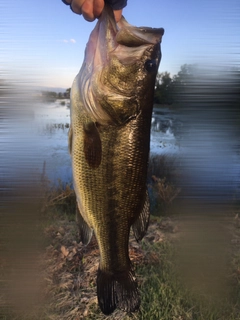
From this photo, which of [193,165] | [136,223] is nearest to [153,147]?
[193,165]

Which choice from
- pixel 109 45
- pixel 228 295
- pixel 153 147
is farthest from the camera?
pixel 153 147

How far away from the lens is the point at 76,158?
4.16ft

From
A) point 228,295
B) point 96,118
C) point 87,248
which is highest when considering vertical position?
point 96,118

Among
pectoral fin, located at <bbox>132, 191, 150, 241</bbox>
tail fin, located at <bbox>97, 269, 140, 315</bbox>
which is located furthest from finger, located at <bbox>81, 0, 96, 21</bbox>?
tail fin, located at <bbox>97, 269, 140, 315</bbox>

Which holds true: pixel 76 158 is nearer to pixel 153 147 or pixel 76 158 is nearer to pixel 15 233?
pixel 15 233

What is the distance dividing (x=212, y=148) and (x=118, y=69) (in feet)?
6.31

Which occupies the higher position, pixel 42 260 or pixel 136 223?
pixel 136 223

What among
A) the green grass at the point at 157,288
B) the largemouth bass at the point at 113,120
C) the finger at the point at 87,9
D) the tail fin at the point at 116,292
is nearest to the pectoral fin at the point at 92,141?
the largemouth bass at the point at 113,120

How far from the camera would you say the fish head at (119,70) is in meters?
1.21

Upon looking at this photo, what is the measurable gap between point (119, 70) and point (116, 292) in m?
1.05

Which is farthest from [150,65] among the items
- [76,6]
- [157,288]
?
[157,288]

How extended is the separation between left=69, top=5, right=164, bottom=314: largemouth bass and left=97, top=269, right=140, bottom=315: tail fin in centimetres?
23

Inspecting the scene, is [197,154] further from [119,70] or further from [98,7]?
[98,7]

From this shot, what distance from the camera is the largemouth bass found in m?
1.22
